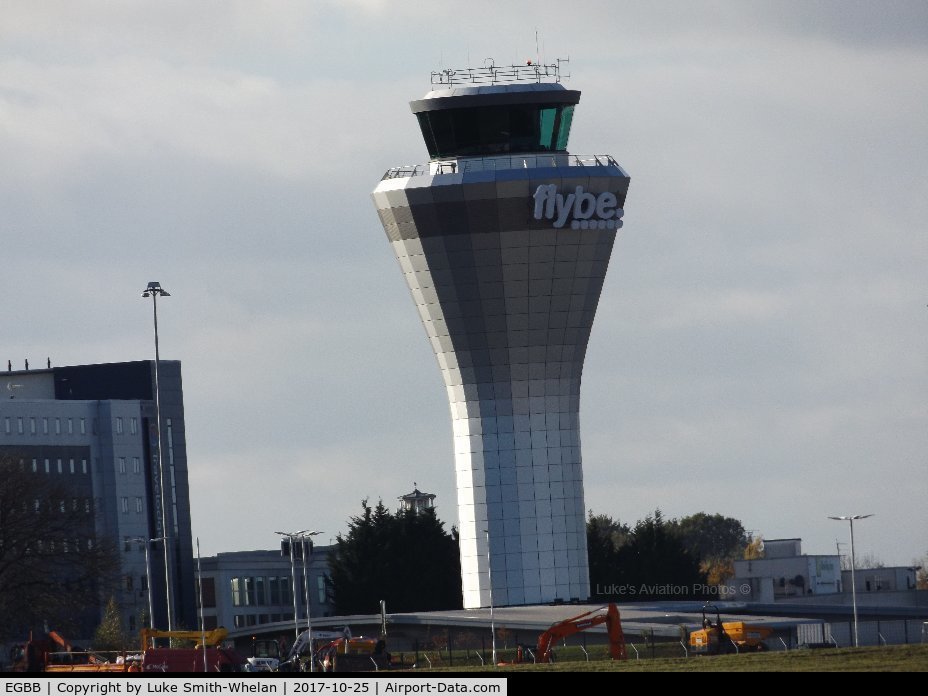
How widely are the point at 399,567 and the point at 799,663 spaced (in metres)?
96.6

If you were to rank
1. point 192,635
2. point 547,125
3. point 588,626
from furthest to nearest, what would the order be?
point 547,125 < point 192,635 < point 588,626

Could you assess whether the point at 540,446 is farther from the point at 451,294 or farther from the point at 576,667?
the point at 576,667

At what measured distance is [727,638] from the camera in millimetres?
120250

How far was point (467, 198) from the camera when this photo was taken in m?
141

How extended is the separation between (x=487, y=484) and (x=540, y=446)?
441 centimetres

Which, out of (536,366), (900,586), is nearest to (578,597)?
(536,366)

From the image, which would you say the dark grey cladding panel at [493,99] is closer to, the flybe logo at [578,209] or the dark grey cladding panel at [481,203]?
the dark grey cladding panel at [481,203]

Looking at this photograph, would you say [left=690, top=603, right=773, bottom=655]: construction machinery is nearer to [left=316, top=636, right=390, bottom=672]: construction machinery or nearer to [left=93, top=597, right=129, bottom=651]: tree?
[left=316, top=636, right=390, bottom=672]: construction machinery

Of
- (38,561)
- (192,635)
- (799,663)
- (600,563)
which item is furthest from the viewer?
(600,563)

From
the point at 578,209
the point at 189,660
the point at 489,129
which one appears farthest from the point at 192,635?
the point at 489,129

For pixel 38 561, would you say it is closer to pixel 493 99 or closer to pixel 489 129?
pixel 489 129

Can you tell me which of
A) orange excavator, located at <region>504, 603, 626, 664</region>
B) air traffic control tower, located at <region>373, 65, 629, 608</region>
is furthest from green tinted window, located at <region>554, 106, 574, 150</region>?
orange excavator, located at <region>504, 603, 626, 664</region>

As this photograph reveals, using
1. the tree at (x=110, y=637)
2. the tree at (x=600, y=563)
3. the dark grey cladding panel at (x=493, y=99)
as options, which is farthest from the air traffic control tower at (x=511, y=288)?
the tree at (x=110, y=637)

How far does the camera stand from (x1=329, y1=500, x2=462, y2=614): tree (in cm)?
17325
